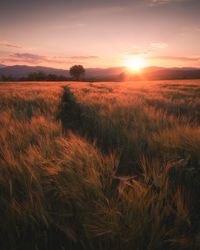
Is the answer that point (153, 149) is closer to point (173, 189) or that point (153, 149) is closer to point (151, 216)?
point (173, 189)

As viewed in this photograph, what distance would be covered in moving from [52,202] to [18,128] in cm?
196

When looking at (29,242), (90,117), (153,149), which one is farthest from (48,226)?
(90,117)

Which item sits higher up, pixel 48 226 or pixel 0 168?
pixel 0 168

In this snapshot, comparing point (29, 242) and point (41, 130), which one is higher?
point (41, 130)

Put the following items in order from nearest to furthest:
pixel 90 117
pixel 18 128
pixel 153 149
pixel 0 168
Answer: pixel 0 168 < pixel 153 149 < pixel 18 128 < pixel 90 117

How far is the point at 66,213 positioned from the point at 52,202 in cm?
20

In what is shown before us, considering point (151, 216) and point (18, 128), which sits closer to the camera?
point (151, 216)

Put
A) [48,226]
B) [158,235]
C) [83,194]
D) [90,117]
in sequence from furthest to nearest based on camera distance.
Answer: [90,117] → [83,194] → [48,226] → [158,235]

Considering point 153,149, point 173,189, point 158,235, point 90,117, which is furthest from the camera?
point 90,117

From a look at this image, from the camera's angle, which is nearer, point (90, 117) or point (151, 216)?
point (151, 216)

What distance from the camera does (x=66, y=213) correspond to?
1263 millimetres

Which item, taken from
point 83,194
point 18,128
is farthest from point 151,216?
point 18,128

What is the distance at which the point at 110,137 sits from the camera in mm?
3139

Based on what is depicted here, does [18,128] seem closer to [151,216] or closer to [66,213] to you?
[66,213]
